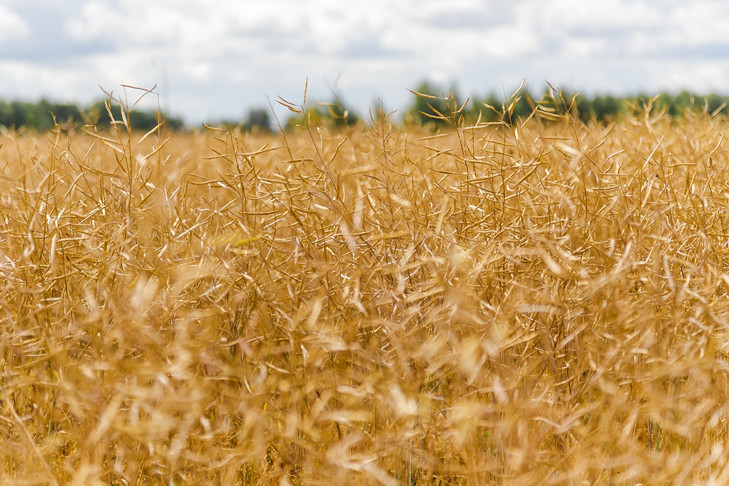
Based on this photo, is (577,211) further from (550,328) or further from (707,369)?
(707,369)

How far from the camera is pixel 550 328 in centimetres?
202

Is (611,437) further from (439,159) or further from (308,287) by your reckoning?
(439,159)

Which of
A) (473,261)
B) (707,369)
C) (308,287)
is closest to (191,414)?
(308,287)

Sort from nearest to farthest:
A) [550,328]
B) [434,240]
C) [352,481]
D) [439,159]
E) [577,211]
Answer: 1. [352,481]
2. [550,328]
3. [434,240]
4. [577,211]
5. [439,159]

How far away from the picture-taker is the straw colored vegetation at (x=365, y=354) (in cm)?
167

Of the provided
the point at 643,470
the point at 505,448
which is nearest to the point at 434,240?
Answer: the point at 505,448

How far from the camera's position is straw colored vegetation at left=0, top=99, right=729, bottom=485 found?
1671mm

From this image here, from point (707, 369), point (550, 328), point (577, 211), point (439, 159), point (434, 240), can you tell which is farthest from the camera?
point (439, 159)

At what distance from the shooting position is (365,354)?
1756 millimetres

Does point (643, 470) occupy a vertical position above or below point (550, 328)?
below

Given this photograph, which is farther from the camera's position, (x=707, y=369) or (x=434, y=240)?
(x=434, y=240)

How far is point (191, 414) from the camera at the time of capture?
65.2 inches

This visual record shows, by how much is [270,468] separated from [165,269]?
645 mm

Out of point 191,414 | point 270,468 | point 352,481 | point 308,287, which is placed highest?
point 308,287
